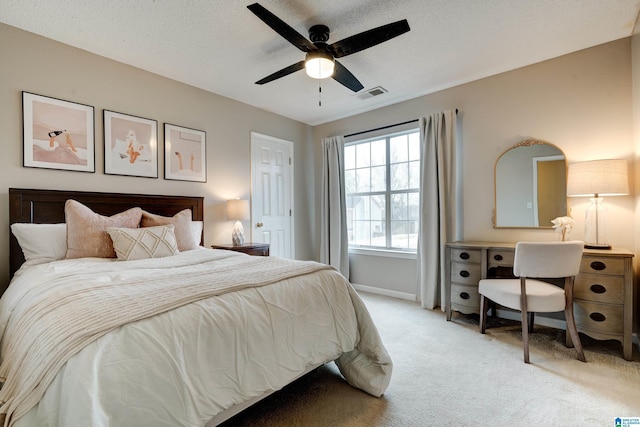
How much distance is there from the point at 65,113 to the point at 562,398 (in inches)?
169

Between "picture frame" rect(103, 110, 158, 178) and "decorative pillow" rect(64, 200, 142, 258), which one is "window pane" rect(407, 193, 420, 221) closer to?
"picture frame" rect(103, 110, 158, 178)

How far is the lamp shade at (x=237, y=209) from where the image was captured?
352 centimetres

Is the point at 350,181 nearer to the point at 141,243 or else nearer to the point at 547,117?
the point at 547,117

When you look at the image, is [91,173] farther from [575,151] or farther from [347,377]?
[575,151]

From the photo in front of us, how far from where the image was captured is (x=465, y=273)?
2.96 m

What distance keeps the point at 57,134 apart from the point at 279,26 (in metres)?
2.19

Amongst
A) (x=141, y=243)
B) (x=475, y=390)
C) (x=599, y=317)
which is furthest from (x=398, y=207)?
(x=141, y=243)

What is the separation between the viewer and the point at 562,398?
1747 mm

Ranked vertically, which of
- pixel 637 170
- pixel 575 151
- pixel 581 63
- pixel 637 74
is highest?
pixel 581 63

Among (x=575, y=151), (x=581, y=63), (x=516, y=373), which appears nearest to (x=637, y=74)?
(x=581, y=63)

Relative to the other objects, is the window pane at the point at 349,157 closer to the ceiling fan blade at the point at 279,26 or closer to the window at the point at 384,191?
the window at the point at 384,191

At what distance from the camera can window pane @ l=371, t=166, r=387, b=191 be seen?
418 centimetres

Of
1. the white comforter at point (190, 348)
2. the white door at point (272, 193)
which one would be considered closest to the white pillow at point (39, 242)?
the white comforter at point (190, 348)

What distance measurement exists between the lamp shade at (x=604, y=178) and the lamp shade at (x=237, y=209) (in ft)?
10.8
